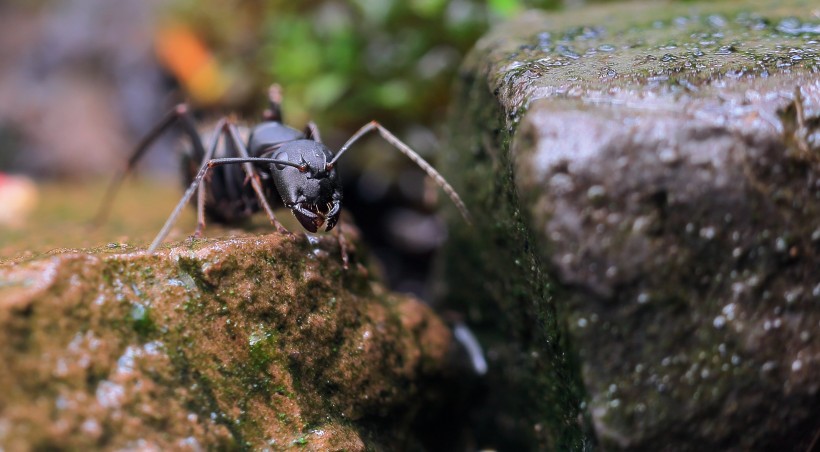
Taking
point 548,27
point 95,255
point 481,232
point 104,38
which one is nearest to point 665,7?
point 548,27

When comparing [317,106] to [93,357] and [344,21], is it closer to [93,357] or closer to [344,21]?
[344,21]

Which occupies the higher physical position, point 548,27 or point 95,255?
point 548,27

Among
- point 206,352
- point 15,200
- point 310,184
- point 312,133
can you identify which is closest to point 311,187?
point 310,184

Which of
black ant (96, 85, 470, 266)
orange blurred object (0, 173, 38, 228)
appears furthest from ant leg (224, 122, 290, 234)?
orange blurred object (0, 173, 38, 228)

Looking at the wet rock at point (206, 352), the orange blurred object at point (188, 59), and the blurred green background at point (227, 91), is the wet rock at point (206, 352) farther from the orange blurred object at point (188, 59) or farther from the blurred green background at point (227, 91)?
the orange blurred object at point (188, 59)

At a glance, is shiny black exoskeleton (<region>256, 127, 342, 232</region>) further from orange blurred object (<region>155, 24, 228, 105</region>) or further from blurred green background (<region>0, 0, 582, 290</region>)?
orange blurred object (<region>155, 24, 228, 105</region>)

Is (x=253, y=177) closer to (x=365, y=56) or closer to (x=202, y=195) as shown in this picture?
(x=202, y=195)
